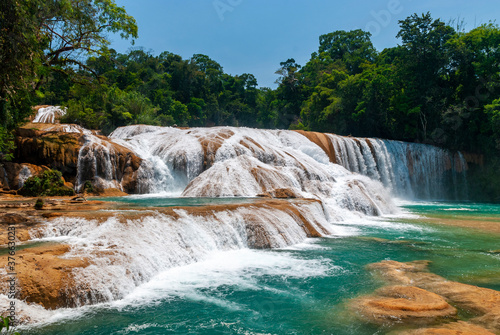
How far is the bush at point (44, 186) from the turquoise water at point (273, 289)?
8.61 meters

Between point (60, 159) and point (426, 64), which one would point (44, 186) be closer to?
point (60, 159)

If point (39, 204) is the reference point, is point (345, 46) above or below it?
above

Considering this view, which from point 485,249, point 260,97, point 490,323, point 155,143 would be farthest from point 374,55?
point 490,323

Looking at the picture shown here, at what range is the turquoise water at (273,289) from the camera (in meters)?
4.71

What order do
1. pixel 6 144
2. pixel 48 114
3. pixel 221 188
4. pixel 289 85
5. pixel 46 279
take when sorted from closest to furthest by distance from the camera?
pixel 46 279 → pixel 6 144 → pixel 221 188 → pixel 48 114 → pixel 289 85

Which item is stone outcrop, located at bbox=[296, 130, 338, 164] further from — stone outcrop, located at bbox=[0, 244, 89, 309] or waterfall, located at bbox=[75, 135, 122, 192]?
stone outcrop, located at bbox=[0, 244, 89, 309]

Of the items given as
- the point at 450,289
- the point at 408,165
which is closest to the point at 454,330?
the point at 450,289

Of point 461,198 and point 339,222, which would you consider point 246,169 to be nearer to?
point 339,222

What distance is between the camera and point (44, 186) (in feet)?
43.9

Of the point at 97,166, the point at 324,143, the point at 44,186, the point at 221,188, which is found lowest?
the point at 221,188

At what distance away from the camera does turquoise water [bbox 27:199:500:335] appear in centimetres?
471

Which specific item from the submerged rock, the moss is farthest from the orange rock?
the moss

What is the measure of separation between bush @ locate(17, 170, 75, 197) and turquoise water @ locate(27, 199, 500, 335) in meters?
8.61

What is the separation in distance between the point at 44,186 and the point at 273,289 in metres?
11.0
